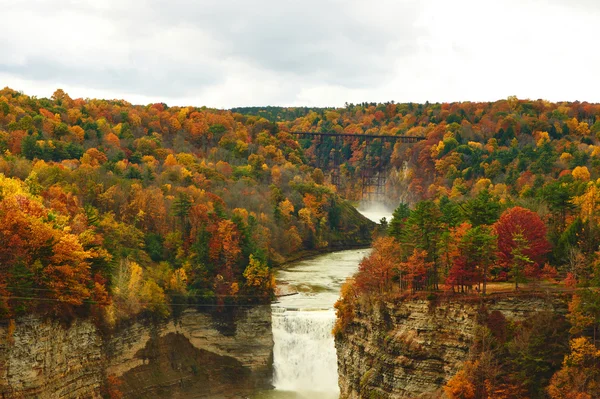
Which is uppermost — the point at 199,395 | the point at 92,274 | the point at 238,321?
the point at 92,274

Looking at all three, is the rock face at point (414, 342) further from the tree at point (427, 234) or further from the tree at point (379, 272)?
the tree at point (427, 234)

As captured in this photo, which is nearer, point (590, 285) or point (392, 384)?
point (590, 285)

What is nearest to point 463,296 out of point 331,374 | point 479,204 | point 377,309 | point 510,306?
point 510,306

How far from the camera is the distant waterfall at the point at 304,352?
8606cm

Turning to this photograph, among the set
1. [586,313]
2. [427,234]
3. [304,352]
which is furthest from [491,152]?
[586,313]

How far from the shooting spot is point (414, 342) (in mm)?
68125

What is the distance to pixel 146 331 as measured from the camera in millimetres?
82000

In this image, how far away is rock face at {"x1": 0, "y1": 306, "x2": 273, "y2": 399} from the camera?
6600 centimetres

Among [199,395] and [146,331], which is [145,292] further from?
[199,395]

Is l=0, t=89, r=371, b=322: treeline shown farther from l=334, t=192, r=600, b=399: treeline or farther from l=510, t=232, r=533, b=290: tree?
l=510, t=232, r=533, b=290: tree

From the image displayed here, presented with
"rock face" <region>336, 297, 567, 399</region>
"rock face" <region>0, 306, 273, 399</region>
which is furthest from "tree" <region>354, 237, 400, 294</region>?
"rock face" <region>0, 306, 273, 399</region>

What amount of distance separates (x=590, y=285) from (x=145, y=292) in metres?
40.9

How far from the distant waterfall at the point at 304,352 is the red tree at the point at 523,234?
22814 millimetres

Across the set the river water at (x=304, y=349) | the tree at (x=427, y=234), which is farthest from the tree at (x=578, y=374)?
the river water at (x=304, y=349)
